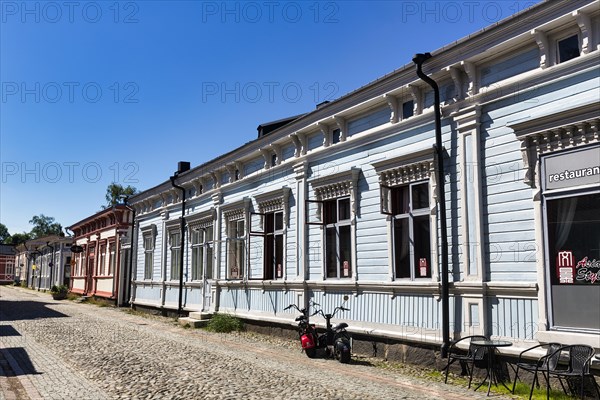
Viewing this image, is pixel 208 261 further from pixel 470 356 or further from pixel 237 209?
pixel 470 356

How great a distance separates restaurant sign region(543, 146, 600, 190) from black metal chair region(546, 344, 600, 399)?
2.29 meters

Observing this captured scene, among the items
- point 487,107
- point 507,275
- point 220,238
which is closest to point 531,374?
point 507,275

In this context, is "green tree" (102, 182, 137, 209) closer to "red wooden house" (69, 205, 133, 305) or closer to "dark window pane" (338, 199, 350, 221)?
"red wooden house" (69, 205, 133, 305)

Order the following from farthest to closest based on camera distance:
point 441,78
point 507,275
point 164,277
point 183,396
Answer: point 164,277 < point 441,78 < point 507,275 < point 183,396

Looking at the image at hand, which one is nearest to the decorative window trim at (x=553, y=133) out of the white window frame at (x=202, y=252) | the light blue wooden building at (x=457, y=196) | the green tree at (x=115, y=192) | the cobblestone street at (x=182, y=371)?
the light blue wooden building at (x=457, y=196)

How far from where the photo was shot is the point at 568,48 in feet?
26.3

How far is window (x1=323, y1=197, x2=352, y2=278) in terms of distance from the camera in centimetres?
1238

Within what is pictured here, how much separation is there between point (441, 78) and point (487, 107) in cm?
124

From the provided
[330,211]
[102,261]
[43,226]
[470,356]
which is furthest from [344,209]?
[43,226]

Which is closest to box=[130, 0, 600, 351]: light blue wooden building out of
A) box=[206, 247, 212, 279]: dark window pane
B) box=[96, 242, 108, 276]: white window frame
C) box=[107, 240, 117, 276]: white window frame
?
box=[206, 247, 212, 279]: dark window pane

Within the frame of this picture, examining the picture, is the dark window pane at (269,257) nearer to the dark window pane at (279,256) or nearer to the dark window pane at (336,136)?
the dark window pane at (279,256)

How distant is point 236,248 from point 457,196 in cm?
943

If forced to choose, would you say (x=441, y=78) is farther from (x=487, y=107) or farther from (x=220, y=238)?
(x=220, y=238)

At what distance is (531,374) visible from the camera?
802 centimetres
